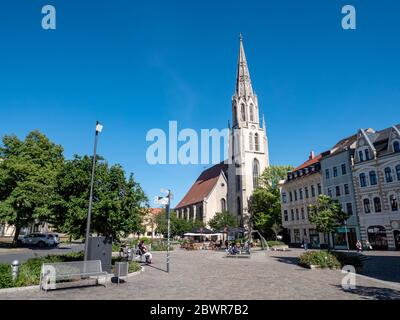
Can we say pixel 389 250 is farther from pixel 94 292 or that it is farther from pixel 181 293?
pixel 94 292

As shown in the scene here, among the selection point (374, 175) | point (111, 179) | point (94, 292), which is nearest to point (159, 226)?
point (374, 175)

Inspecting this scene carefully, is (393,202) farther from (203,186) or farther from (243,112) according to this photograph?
(203,186)

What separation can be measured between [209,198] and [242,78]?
3462 cm

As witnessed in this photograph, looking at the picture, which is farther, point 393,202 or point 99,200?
point 393,202

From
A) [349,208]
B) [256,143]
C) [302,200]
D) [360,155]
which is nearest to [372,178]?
[360,155]

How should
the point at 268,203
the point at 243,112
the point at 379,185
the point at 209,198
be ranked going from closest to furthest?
the point at 379,185 < the point at 268,203 < the point at 243,112 < the point at 209,198

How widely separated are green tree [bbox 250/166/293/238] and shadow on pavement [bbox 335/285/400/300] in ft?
156

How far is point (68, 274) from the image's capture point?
444 inches

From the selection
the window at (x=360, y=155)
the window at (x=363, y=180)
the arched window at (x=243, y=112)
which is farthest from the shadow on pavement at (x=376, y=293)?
the arched window at (x=243, y=112)

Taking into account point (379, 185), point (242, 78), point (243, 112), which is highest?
point (242, 78)

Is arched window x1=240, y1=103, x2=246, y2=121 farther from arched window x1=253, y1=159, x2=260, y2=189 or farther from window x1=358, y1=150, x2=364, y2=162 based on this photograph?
window x1=358, y1=150, x2=364, y2=162
